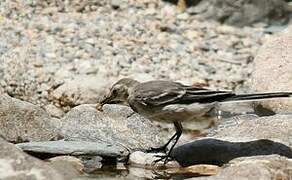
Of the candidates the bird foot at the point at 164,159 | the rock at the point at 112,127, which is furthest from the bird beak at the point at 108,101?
the bird foot at the point at 164,159

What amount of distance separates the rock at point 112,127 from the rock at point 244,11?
6952mm

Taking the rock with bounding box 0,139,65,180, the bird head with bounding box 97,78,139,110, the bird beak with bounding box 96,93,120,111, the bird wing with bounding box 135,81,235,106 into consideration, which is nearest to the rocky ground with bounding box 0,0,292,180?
the rock with bounding box 0,139,65,180

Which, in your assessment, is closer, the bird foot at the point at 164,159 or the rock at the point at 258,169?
the rock at the point at 258,169

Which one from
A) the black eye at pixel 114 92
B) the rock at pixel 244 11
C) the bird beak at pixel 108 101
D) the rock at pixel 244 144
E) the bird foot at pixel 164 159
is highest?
the black eye at pixel 114 92

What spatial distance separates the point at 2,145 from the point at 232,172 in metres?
1.75

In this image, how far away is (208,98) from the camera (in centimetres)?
733

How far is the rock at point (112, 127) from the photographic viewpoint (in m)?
8.03

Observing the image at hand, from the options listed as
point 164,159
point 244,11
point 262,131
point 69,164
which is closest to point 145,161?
point 164,159

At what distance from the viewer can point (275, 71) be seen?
9.52m

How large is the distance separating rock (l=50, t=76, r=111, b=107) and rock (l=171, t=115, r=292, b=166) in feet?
10.8

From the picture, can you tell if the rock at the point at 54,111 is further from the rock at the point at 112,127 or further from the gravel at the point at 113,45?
the rock at the point at 112,127

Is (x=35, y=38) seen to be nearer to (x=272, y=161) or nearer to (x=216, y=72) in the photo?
(x=216, y=72)

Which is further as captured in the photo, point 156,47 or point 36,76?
point 156,47

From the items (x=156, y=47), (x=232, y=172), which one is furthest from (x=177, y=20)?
(x=232, y=172)
